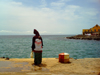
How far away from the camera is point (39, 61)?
6387 mm

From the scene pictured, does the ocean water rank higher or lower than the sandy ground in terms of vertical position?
lower

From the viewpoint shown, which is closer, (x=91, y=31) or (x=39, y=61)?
(x=39, y=61)

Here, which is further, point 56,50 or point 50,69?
point 56,50

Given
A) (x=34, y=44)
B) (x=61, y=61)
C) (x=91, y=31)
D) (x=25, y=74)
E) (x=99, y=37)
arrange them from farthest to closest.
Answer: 1. (x=91, y=31)
2. (x=99, y=37)
3. (x=61, y=61)
4. (x=34, y=44)
5. (x=25, y=74)

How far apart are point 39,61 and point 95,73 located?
2.99 metres

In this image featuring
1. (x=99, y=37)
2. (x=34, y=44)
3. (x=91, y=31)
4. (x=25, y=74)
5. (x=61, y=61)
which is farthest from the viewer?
(x=91, y=31)

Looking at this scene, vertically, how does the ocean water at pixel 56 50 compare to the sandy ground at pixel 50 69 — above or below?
below

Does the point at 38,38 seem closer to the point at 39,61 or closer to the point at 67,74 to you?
the point at 39,61

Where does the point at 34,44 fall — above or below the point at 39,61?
above

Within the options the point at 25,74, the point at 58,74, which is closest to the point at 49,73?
the point at 58,74

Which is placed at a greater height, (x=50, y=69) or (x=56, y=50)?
(x=50, y=69)

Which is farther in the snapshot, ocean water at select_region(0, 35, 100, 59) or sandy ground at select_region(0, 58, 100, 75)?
ocean water at select_region(0, 35, 100, 59)

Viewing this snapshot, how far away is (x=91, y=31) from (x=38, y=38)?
279 feet

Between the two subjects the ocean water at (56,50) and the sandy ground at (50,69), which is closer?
the sandy ground at (50,69)
